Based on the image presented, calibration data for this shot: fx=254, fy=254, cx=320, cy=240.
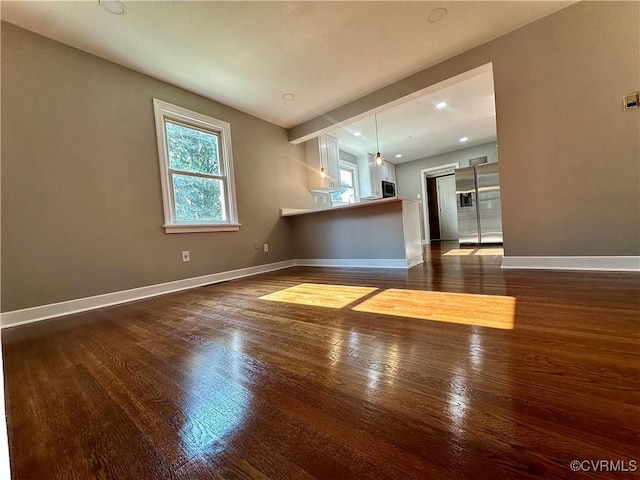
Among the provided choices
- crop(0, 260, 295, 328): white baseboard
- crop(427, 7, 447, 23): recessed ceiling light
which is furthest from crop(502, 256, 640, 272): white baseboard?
crop(0, 260, 295, 328): white baseboard

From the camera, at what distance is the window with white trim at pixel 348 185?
622cm

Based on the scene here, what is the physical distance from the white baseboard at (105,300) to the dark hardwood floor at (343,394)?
1.65 feet

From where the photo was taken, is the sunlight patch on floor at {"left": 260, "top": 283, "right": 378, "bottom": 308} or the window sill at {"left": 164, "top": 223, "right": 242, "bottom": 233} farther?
the window sill at {"left": 164, "top": 223, "right": 242, "bottom": 233}

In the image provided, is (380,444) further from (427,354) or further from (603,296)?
(603,296)

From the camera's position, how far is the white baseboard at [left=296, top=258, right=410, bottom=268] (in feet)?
11.3

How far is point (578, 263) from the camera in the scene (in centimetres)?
245

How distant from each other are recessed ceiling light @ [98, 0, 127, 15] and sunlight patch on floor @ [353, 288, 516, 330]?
2956mm

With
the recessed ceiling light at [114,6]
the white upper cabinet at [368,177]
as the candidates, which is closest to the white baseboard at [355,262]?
the white upper cabinet at [368,177]

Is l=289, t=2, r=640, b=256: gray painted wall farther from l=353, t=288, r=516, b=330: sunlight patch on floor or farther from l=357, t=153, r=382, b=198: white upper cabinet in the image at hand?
l=357, t=153, r=382, b=198: white upper cabinet

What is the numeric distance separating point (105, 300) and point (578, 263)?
4.58 m

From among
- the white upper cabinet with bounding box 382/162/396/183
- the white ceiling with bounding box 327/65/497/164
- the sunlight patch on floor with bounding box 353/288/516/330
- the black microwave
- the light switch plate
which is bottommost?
the sunlight patch on floor with bounding box 353/288/516/330

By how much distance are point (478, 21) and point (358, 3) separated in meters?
1.23

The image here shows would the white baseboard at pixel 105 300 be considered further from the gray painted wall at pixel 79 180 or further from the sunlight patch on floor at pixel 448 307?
the sunlight patch on floor at pixel 448 307

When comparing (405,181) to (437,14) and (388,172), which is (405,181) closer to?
(388,172)
